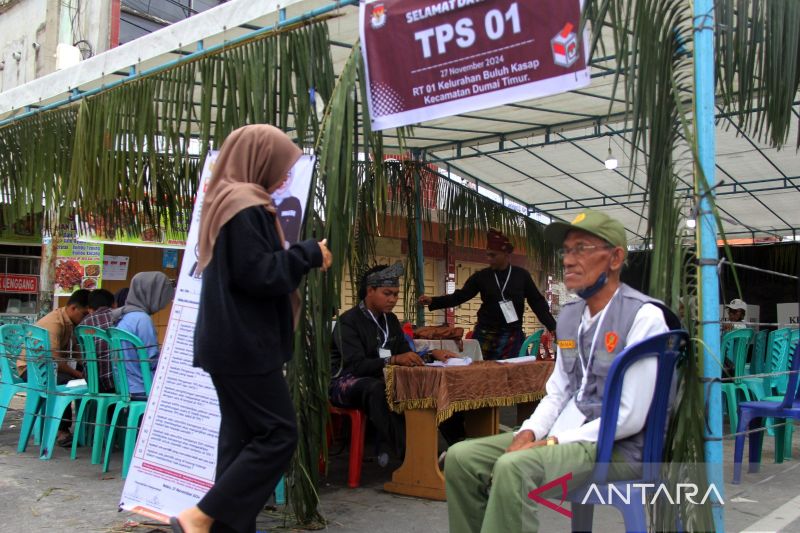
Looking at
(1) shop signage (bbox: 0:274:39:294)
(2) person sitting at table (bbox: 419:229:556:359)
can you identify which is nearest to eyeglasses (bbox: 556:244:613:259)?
(2) person sitting at table (bbox: 419:229:556:359)

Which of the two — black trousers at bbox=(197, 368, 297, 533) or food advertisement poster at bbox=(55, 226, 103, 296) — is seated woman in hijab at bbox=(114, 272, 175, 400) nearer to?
black trousers at bbox=(197, 368, 297, 533)

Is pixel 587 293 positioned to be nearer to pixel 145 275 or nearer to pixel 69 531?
pixel 69 531

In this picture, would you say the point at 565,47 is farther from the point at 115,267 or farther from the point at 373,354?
the point at 115,267

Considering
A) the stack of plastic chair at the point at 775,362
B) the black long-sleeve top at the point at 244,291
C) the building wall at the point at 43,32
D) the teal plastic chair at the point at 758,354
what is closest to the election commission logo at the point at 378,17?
the black long-sleeve top at the point at 244,291

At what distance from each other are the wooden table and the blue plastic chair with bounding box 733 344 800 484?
1.53 meters

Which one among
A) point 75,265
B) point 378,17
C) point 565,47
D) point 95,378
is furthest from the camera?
point 75,265

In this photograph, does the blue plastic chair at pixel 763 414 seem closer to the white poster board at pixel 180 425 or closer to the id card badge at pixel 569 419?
the id card badge at pixel 569 419

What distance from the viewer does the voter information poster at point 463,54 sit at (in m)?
3.35

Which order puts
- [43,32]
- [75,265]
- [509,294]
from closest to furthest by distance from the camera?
1. [509,294]
2. [75,265]
3. [43,32]

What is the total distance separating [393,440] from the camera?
495cm

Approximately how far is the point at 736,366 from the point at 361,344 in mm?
3374

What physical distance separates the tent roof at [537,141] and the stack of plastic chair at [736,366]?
1.12 meters

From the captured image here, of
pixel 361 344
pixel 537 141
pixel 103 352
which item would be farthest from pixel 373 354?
pixel 537 141

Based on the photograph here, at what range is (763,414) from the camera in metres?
5.16
